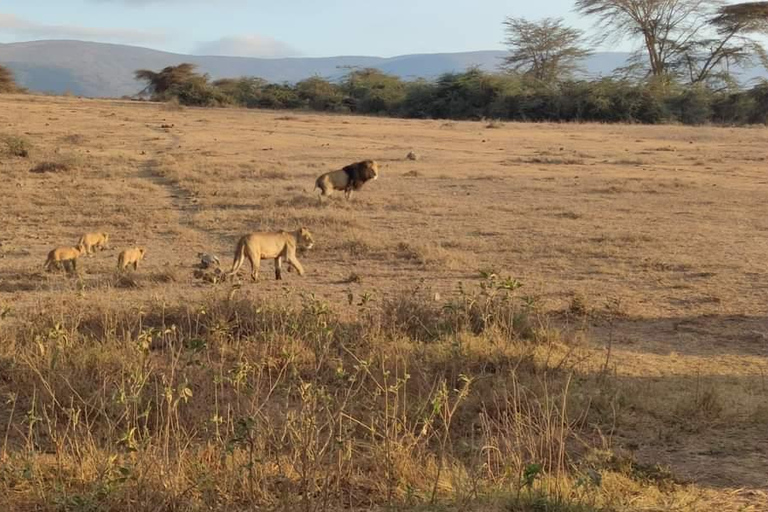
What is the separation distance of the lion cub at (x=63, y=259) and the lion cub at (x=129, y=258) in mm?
481

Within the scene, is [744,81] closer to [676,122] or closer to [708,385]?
[676,122]

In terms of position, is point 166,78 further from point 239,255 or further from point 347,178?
point 239,255

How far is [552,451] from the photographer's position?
3875 millimetres

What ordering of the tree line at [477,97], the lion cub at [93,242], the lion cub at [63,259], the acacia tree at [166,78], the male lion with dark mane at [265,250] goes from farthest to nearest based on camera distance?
the acacia tree at [166,78] → the tree line at [477,97] → the lion cub at [93,242] → the lion cub at [63,259] → the male lion with dark mane at [265,250]

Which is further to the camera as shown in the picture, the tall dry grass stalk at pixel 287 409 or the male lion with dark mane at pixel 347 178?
the male lion with dark mane at pixel 347 178

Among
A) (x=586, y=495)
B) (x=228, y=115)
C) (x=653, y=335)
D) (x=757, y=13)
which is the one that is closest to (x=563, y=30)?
(x=757, y=13)

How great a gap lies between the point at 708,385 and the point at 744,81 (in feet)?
139

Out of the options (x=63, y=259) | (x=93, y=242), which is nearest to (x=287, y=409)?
(x=63, y=259)

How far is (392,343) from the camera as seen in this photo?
5613 mm

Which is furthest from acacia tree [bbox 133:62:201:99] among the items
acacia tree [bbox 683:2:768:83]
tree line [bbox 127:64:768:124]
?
acacia tree [bbox 683:2:768:83]

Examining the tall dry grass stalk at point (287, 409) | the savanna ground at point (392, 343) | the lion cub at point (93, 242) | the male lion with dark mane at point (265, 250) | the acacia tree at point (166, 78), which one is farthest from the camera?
the acacia tree at point (166, 78)

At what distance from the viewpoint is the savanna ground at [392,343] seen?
11.4 ft

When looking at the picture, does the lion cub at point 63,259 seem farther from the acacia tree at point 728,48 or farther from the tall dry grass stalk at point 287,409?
the acacia tree at point 728,48

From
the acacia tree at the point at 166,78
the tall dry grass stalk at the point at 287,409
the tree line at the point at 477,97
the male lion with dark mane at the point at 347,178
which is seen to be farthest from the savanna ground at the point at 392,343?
the acacia tree at the point at 166,78
